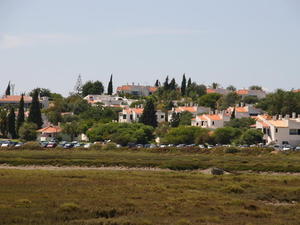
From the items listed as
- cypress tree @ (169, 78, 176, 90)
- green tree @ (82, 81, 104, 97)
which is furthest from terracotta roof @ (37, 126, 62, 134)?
green tree @ (82, 81, 104, 97)

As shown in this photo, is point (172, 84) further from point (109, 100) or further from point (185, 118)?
point (185, 118)

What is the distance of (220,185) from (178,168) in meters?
16.8

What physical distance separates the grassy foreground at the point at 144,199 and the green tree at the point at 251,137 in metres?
45.3

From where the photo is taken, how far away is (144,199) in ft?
132

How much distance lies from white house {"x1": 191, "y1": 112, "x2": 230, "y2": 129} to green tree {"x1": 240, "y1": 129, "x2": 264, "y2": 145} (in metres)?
15.0

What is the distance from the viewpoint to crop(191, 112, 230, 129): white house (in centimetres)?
11725

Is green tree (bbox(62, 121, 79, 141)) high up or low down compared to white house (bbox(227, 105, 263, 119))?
down

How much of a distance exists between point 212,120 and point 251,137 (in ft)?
56.5

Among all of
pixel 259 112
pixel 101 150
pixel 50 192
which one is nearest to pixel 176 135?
pixel 101 150

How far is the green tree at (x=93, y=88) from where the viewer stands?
643 ft

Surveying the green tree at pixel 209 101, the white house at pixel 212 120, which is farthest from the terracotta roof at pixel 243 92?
the white house at pixel 212 120

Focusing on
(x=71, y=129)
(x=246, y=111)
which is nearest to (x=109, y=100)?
(x=246, y=111)

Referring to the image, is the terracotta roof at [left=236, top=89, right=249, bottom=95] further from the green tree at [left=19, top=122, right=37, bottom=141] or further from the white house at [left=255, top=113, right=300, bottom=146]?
the green tree at [left=19, top=122, right=37, bottom=141]

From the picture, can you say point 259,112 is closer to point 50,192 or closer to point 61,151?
point 61,151
